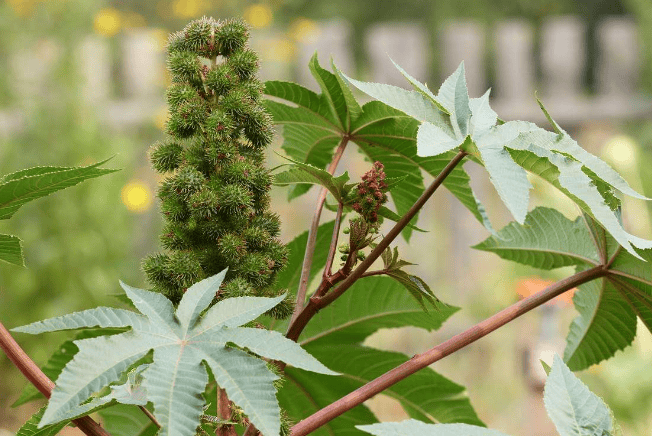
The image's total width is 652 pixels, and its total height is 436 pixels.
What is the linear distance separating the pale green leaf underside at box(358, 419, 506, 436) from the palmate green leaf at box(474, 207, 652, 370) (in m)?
0.32

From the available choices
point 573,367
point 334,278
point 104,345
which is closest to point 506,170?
point 334,278

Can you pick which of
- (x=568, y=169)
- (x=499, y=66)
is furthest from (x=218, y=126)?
(x=499, y=66)

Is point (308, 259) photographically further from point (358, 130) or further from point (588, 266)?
point (588, 266)

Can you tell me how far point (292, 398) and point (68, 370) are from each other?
1.55ft

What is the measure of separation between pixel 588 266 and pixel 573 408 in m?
0.32

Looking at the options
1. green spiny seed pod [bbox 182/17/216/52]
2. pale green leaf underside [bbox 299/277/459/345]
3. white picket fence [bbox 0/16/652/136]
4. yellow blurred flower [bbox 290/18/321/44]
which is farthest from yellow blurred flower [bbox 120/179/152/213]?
green spiny seed pod [bbox 182/17/216/52]

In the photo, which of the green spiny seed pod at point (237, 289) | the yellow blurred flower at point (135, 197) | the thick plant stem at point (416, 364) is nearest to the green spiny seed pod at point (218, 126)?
the green spiny seed pod at point (237, 289)

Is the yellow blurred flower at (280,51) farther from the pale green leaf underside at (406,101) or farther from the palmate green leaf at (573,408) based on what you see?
the palmate green leaf at (573,408)

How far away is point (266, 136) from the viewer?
2.11ft

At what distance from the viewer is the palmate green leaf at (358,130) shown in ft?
2.52

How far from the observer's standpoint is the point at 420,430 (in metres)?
0.46

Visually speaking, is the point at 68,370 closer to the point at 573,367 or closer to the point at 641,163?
the point at 573,367

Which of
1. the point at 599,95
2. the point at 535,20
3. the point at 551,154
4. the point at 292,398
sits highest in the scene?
the point at 535,20

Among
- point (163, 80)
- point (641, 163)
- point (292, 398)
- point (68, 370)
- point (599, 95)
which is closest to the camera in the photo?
point (68, 370)
